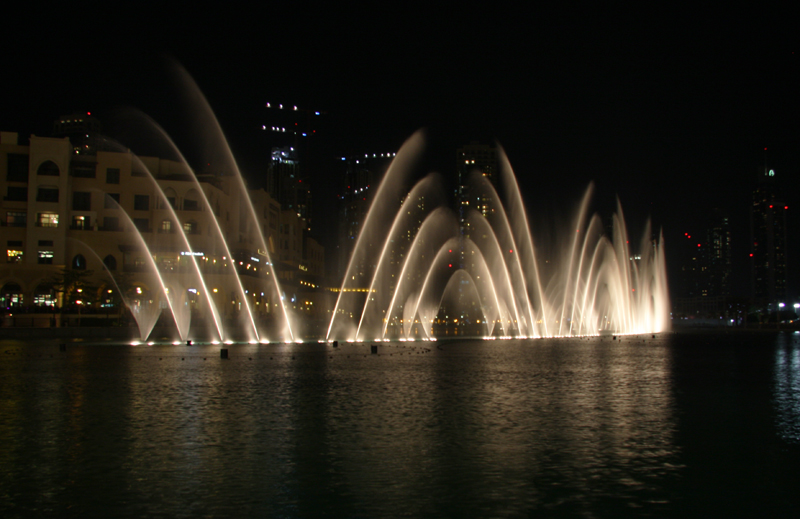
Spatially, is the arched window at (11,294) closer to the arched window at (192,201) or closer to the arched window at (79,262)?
the arched window at (79,262)

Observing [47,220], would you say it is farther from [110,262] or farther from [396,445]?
[396,445]

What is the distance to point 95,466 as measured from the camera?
40.1 feet

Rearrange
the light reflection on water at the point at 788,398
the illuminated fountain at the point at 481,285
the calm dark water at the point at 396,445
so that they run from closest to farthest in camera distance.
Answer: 1. the calm dark water at the point at 396,445
2. the light reflection on water at the point at 788,398
3. the illuminated fountain at the point at 481,285

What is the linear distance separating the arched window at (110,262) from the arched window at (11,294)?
10.0m

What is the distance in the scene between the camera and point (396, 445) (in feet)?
46.2

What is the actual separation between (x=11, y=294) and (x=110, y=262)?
11.7m

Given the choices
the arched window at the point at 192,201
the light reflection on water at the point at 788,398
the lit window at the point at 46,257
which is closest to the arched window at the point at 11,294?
the lit window at the point at 46,257

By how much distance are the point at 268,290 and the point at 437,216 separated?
59337 mm

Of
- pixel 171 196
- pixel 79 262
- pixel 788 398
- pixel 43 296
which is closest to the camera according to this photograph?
pixel 788 398

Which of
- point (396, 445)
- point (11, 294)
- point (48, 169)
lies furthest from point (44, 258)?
point (396, 445)

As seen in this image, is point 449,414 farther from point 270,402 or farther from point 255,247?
point 255,247

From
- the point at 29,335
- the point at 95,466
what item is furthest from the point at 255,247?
the point at 95,466

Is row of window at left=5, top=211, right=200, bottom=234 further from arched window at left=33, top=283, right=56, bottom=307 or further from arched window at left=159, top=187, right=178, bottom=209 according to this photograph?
arched window at left=33, top=283, right=56, bottom=307

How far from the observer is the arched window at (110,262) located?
90.6m
